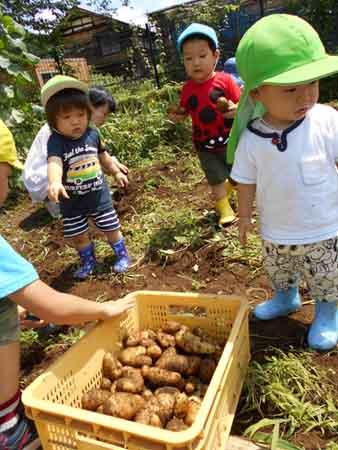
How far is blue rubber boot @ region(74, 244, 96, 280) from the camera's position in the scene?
308 cm

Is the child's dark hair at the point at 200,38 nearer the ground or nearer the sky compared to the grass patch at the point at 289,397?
nearer the sky

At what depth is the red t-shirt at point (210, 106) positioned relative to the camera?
3057 mm

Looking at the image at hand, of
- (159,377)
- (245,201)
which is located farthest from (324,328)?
(159,377)

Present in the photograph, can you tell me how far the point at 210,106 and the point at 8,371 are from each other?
227 centimetres

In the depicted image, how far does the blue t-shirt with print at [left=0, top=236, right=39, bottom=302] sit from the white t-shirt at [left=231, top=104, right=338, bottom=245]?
3.17 feet

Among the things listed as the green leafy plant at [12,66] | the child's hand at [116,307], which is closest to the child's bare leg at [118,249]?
the child's hand at [116,307]

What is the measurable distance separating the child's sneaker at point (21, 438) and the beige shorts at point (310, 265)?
1.28 m

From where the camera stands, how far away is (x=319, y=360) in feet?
6.11

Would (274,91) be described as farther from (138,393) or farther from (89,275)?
(89,275)

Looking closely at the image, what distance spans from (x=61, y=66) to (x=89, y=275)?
7754 millimetres

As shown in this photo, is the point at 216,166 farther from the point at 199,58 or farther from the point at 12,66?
the point at 12,66

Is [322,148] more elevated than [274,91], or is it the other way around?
[274,91]

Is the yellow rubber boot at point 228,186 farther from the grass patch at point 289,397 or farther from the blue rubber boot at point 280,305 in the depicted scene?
the grass patch at point 289,397

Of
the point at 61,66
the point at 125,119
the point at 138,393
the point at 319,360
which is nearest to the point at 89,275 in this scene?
the point at 138,393
